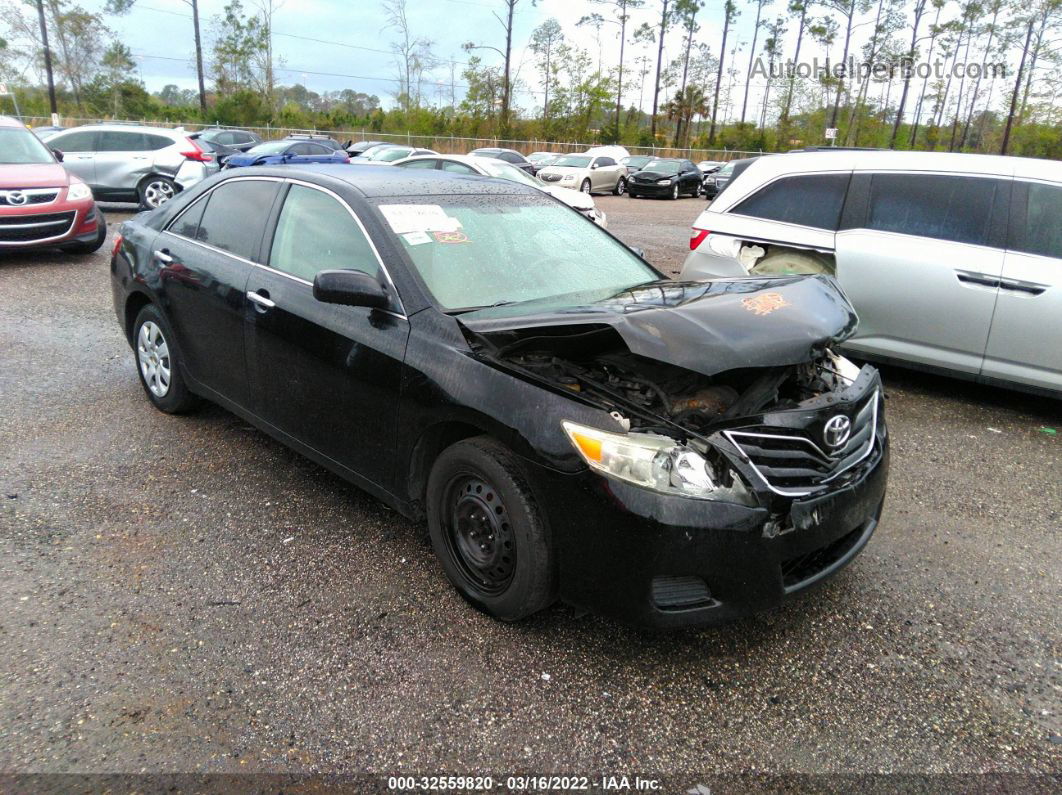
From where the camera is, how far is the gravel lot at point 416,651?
235 cm

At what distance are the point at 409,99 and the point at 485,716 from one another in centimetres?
6043

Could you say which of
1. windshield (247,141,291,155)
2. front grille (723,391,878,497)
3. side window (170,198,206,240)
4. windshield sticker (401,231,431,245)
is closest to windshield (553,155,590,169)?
windshield (247,141,291,155)

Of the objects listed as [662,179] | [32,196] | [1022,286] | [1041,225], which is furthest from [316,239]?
[662,179]

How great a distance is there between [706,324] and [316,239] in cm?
200

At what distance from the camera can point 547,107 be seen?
58531mm

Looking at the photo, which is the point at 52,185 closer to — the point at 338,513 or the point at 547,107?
the point at 338,513

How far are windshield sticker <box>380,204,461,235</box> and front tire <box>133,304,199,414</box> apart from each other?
1.88 m

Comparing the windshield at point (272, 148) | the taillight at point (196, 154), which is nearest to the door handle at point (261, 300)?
the taillight at point (196, 154)

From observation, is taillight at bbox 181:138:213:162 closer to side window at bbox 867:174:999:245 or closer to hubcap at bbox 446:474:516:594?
side window at bbox 867:174:999:245

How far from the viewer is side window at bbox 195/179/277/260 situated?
13.1ft

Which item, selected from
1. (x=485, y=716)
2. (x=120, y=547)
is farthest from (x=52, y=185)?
(x=485, y=716)

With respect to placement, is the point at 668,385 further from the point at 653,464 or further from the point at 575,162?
the point at 575,162

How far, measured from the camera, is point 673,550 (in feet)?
7.97

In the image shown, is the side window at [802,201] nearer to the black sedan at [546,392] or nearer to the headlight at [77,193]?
the black sedan at [546,392]
